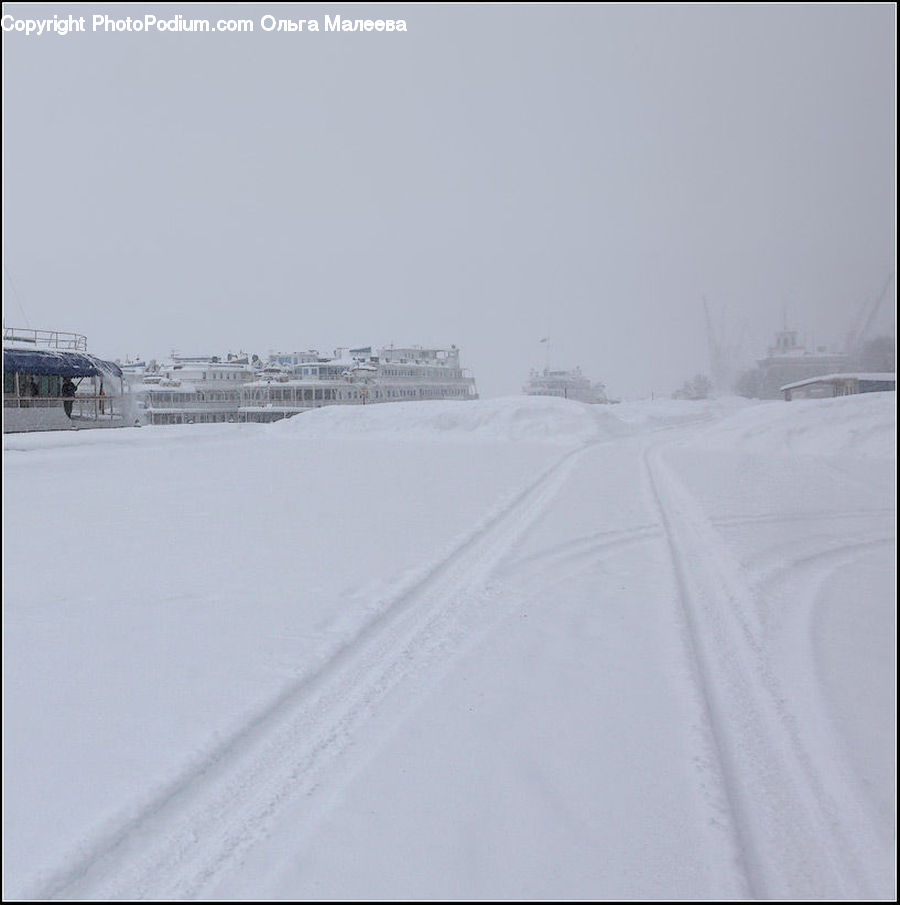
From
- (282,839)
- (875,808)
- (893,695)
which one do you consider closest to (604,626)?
(893,695)

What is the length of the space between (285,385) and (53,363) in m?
36.9

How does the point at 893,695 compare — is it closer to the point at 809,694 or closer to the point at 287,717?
the point at 809,694

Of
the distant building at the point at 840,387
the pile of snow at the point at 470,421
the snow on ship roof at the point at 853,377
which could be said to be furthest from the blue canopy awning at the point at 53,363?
the snow on ship roof at the point at 853,377

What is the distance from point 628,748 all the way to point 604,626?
6.56 feet

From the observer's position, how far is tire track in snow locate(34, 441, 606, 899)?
273 centimetres

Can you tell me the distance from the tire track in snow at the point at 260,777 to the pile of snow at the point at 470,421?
25300 millimetres

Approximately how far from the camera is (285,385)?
221 ft

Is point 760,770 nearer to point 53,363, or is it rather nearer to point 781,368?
point 781,368

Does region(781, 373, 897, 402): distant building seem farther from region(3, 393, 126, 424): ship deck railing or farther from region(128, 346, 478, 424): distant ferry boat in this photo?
Answer: region(128, 346, 478, 424): distant ferry boat

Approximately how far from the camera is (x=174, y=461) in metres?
19.5

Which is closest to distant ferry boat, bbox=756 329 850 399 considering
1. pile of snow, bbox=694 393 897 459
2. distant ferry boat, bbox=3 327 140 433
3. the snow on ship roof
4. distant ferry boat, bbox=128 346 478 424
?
the snow on ship roof

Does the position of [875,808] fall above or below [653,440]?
below

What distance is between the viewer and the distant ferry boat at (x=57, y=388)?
92.5 ft

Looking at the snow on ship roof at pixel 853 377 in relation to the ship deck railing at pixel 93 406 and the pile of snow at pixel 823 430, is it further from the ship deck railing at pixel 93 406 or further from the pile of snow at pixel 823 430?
A: the ship deck railing at pixel 93 406
